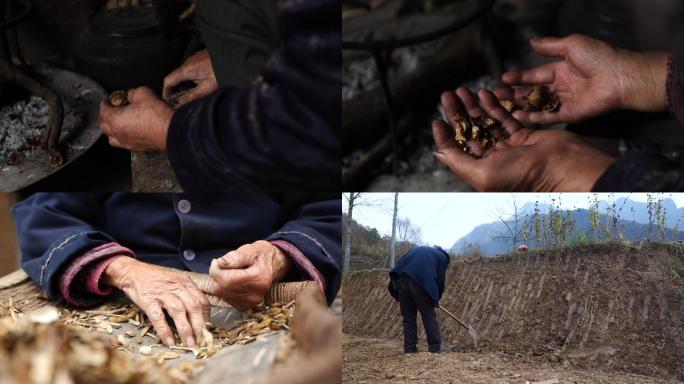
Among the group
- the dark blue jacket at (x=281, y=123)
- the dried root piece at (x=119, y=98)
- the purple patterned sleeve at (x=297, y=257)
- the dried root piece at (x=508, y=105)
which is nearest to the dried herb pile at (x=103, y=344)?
the purple patterned sleeve at (x=297, y=257)

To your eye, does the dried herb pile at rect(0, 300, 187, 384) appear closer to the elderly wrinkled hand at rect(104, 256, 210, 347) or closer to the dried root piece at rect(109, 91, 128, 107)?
the elderly wrinkled hand at rect(104, 256, 210, 347)

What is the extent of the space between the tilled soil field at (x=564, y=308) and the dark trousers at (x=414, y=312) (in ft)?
0.07

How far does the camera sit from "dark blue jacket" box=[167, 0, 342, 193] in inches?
74.9

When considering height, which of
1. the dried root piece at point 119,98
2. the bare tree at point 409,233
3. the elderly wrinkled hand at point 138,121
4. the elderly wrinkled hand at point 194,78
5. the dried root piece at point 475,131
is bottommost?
the bare tree at point 409,233

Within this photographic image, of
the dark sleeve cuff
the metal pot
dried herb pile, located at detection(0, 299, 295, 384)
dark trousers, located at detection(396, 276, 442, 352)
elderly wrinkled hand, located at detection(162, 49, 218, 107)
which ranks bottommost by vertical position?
dark trousers, located at detection(396, 276, 442, 352)

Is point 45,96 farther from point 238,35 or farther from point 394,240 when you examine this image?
point 394,240

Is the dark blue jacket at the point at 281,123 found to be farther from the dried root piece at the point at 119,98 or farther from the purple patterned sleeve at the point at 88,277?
the purple patterned sleeve at the point at 88,277

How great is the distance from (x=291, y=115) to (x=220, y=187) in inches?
11.2

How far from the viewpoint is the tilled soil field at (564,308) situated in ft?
6.81

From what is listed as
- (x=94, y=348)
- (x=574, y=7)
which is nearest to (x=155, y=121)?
(x=94, y=348)

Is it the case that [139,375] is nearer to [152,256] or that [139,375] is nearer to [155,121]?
[152,256]

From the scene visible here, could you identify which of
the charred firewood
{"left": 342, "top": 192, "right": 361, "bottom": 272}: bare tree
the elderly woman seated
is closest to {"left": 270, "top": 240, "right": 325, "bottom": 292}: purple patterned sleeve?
the elderly woman seated

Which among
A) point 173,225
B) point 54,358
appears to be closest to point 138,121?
point 173,225

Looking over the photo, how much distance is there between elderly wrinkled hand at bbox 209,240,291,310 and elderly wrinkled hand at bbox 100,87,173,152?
1.17 feet
